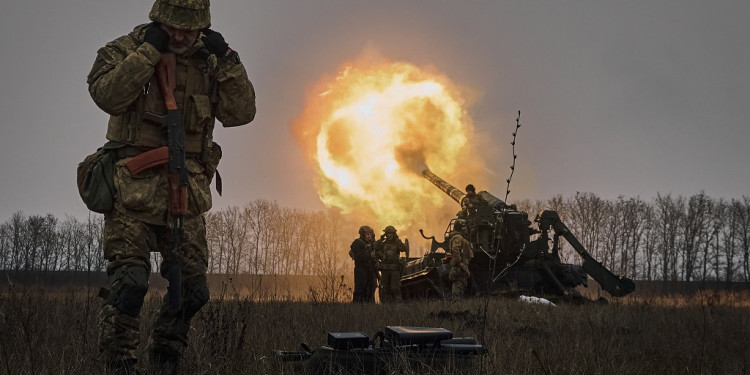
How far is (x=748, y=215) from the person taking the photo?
185 feet

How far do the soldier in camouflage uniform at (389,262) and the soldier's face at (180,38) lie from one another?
507 inches

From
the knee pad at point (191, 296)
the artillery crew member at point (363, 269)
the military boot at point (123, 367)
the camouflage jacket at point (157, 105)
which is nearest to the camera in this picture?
the military boot at point (123, 367)

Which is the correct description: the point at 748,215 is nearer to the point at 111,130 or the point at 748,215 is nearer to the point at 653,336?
the point at 653,336

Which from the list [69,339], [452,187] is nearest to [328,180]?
[452,187]

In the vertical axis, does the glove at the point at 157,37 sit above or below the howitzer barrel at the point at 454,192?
below

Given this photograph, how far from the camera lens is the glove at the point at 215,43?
400 cm

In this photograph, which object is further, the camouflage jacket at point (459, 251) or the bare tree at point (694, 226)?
the bare tree at point (694, 226)

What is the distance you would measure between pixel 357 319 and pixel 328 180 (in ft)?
55.2

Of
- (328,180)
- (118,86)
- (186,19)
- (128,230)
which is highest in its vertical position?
(328,180)

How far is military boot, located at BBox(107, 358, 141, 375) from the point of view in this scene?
11.1 feet

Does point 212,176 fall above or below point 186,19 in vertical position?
below

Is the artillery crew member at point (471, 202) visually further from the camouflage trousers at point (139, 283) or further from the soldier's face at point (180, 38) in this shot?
the soldier's face at point (180, 38)

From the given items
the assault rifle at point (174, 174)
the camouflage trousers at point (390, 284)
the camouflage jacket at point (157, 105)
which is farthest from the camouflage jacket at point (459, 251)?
A: the assault rifle at point (174, 174)

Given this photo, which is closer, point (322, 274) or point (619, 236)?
point (322, 274)
